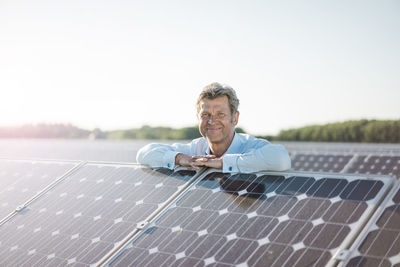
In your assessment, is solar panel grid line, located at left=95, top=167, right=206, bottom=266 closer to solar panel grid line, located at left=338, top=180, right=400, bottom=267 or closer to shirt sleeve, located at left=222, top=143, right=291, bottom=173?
shirt sleeve, located at left=222, top=143, right=291, bottom=173

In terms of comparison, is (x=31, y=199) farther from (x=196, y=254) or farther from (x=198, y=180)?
(x=196, y=254)

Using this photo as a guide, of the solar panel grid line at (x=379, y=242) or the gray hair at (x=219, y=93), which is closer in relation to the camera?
the solar panel grid line at (x=379, y=242)

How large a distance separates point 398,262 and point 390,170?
16.6m

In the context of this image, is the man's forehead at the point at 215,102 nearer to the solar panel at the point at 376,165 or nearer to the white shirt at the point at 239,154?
the white shirt at the point at 239,154

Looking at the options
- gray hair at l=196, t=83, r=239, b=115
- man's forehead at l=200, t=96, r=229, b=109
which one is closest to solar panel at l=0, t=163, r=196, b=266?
man's forehead at l=200, t=96, r=229, b=109

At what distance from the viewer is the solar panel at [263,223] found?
14.6 ft

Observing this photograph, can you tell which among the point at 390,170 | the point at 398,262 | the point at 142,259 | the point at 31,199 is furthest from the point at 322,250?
the point at 390,170

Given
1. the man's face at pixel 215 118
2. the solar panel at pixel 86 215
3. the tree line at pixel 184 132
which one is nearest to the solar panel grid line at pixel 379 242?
the solar panel at pixel 86 215

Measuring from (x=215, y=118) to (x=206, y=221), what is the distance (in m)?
2.50

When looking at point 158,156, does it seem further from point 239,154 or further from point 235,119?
point 239,154

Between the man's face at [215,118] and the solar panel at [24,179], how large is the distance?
2.75 metres

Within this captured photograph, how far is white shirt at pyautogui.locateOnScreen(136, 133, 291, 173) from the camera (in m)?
6.14

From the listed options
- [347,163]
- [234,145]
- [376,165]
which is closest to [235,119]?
[234,145]

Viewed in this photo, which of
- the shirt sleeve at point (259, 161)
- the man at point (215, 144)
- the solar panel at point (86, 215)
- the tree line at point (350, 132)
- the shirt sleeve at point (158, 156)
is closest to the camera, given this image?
the solar panel at point (86, 215)
